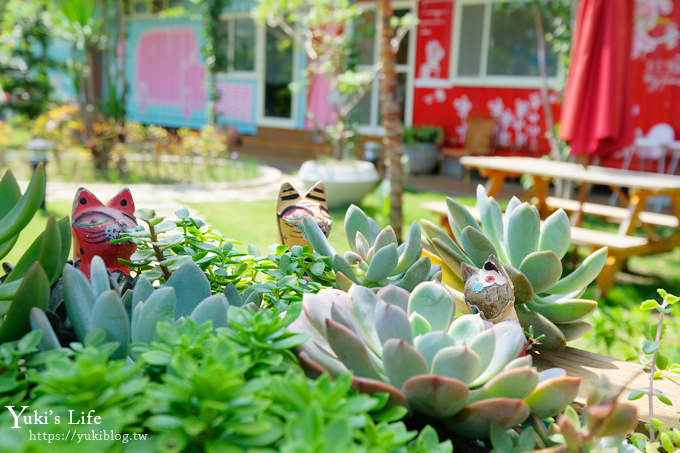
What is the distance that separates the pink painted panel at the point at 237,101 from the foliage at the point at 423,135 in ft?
17.0

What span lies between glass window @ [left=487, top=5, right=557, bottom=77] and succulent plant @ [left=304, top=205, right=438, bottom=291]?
10.1 m

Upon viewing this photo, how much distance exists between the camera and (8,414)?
2.89 feet

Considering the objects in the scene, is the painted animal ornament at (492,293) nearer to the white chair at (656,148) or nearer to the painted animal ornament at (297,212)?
the painted animal ornament at (297,212)

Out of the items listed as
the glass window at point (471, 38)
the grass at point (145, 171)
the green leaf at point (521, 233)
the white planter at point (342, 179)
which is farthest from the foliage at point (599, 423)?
the glass window at point (471, 38)

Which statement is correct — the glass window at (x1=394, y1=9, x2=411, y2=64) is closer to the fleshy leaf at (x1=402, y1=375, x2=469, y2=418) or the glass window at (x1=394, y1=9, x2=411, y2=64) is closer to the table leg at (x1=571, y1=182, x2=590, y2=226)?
the table leg at (x1=571, y1=182, x2=590, y2=226)

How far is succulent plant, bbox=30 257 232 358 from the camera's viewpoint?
1014 mm

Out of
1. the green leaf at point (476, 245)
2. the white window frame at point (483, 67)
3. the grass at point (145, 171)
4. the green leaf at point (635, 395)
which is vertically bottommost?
the grass at point (145, 171)

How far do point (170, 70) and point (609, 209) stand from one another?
1381 centimetres

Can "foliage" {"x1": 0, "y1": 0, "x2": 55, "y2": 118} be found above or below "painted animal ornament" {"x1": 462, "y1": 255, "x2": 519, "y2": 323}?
above

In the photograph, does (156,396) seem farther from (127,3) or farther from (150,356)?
(127,3)

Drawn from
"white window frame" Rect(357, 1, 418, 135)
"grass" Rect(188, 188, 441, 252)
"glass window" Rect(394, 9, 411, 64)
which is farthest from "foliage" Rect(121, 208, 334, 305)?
"glass window" Rect(394, 9, 411, 64)

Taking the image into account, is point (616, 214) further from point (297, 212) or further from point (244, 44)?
point (244, 44)

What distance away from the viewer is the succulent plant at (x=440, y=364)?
937 millimetres

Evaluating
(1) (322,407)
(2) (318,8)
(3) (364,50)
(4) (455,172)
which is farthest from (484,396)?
(3) (364,50)
